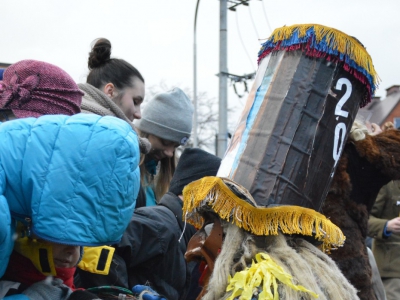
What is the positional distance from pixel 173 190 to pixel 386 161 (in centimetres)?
133

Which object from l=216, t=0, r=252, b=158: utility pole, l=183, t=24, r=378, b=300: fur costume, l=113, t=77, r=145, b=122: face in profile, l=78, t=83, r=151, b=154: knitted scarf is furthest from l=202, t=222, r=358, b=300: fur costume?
l=216, t=0, r=252, b=158: utility pole

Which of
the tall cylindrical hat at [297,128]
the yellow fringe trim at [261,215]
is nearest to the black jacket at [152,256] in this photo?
the tall cylindrical hat at [297,128]

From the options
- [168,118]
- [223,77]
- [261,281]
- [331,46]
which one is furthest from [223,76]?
[261,281]

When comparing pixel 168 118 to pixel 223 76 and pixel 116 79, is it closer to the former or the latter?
pixel 116 79

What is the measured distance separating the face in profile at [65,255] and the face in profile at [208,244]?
0.60m

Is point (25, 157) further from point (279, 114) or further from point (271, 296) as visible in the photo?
point (279, 114)

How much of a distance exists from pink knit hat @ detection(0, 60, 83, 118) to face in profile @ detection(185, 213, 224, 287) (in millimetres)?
698

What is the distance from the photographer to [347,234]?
10.7ft

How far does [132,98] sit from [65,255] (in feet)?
5.12

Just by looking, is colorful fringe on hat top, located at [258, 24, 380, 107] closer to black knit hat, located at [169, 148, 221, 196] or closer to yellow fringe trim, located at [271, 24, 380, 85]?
yellow fringe trim, located at [271, 24, 380, 85]

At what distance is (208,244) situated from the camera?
2080 mm

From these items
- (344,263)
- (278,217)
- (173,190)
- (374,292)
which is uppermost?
(278,217)

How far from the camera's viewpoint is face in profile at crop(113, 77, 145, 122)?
2951 millimetres

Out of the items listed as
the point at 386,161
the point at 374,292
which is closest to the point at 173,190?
the point at 386,161
